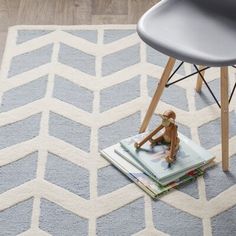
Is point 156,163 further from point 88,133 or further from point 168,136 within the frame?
point 88,133

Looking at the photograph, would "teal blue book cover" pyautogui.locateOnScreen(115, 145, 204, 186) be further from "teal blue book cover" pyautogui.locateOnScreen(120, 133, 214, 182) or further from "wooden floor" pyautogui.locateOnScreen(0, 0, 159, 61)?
"wooden floor" pyautogui.locateOnScreen(0, 0, 159, 61)

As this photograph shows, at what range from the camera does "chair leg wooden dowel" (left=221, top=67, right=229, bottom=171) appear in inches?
74.9

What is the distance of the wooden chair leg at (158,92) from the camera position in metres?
2.00

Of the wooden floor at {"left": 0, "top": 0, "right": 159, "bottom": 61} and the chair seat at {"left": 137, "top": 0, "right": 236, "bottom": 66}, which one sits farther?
the wooden floor at {"left": 0, "top": 0, "right": 159, "bottom": 61}

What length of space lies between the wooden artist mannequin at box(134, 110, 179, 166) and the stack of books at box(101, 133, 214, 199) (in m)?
0.02

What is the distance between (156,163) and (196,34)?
434 mm

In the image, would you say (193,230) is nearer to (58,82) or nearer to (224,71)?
(224,71)

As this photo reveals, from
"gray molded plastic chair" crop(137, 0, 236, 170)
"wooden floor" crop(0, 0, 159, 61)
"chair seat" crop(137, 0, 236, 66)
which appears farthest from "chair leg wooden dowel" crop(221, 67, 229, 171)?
"wooden floor" crop(0, 0, 159, 61)

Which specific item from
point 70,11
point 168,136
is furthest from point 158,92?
point 70,11

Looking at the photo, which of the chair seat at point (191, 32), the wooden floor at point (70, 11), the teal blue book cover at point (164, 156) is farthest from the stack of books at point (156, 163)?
the wooden floor at point (70, 11)

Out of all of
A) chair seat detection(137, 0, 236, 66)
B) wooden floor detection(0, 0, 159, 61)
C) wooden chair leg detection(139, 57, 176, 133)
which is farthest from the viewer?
wooden floor detection(0, 0, 159, 61)

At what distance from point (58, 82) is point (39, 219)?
0.71 meters

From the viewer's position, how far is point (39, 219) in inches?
72.6

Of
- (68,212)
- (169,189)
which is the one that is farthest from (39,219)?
(169,189)
